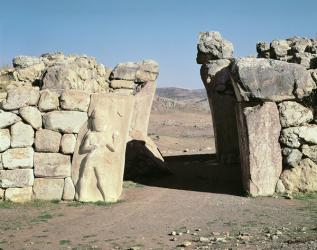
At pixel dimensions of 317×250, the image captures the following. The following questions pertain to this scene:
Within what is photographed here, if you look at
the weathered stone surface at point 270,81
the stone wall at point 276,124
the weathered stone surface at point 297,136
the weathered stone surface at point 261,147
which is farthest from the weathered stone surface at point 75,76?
the weathered stone surface at point 297,136

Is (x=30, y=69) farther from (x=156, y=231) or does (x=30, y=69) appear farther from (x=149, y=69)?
(x=156, y=231)

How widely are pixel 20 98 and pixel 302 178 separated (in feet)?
18.7

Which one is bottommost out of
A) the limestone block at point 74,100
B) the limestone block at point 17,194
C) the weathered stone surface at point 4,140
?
the limestone block at point 17,194

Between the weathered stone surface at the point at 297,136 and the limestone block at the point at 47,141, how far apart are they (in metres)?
4.41

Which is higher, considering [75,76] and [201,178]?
[75,76]

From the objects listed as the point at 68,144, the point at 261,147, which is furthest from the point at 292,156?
the point at 68,144

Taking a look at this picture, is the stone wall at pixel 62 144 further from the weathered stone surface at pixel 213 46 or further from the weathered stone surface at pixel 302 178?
the weathered stone surface at pixel 213 46

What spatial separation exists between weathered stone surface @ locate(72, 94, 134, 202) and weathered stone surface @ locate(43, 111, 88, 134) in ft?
0.50

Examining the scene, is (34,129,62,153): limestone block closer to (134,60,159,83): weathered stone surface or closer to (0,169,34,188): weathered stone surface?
(0,169,34,188): weathered stone surface

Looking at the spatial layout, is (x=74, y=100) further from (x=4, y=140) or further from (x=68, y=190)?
(x=68, y=190)

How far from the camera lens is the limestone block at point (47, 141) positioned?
8.91 metres

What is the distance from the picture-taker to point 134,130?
13.1m

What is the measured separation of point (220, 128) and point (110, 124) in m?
5.77

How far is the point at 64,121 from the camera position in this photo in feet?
29.3
